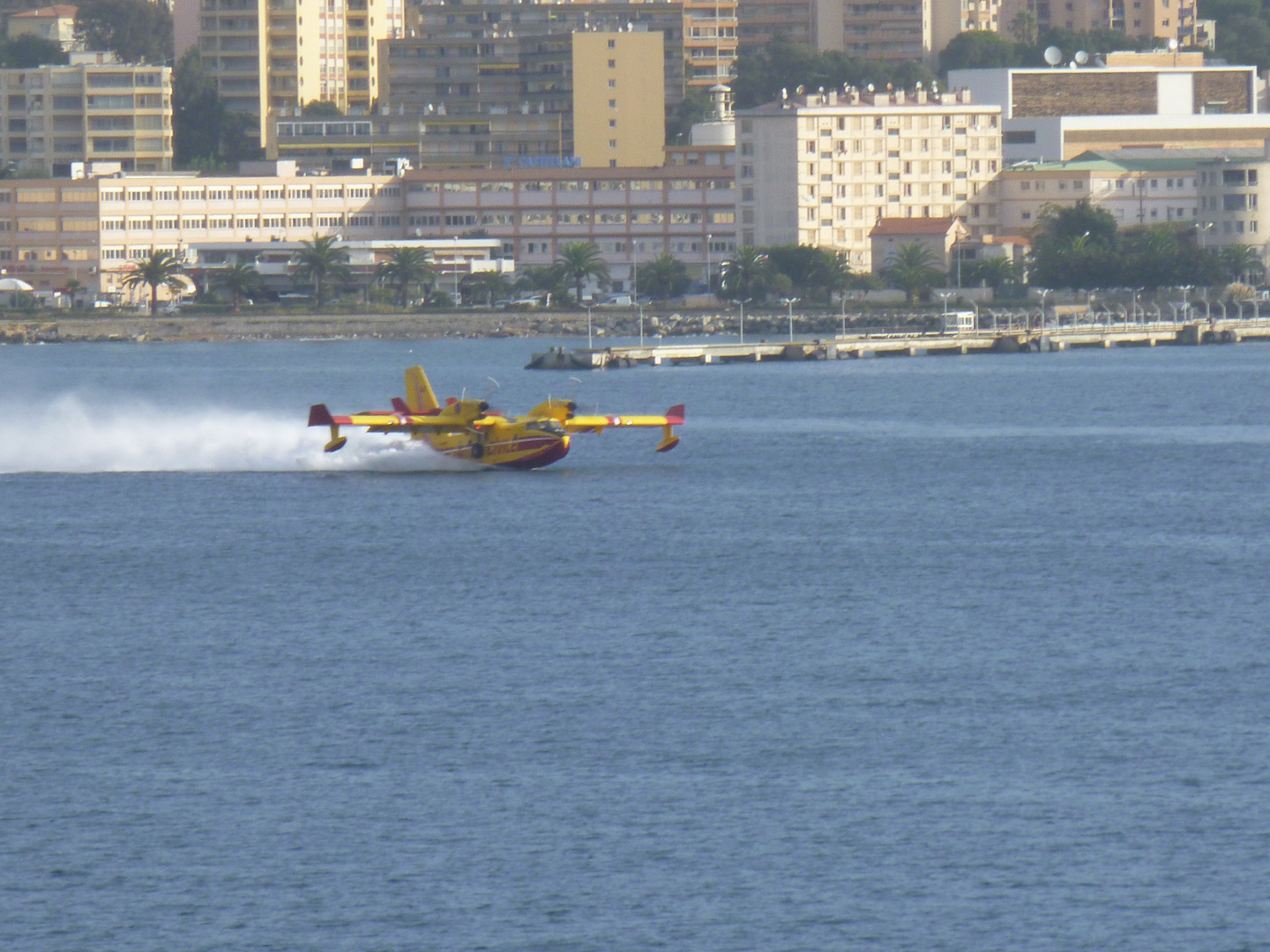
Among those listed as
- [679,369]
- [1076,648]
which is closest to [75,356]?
[679,369]

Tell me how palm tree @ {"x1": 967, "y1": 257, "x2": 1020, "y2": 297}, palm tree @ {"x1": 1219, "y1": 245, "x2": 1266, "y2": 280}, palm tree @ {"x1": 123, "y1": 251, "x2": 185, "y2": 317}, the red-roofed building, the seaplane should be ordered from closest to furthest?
the seaplane → palm tree @ {"x1": 1219, "y1": 245, "x2": 1266, "y2": 280} → palm tree @ {"x1": 967, "y1": 257, "x2": 1020, "y2": 297} → palm tree @ {"x1": 123, "y1": 251, "x2": 185, "y2": 317} → the red-roofed building

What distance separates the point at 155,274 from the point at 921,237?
61.2 meters

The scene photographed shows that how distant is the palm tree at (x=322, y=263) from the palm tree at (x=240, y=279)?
3.61 meters

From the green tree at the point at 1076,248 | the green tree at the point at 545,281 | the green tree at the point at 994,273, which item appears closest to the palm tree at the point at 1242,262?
the green tree at the point at 1076,248

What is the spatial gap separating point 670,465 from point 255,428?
15.1 metres

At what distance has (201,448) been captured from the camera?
77812 millimetres

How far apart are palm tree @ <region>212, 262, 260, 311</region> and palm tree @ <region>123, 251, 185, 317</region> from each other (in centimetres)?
400

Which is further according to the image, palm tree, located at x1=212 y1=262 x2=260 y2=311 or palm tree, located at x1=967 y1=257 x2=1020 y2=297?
palm tree, located at x1=212 y1=262 x2=260 y2=311

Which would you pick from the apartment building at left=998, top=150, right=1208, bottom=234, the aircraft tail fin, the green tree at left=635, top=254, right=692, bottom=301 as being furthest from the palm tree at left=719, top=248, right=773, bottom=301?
the aircraft tail fin

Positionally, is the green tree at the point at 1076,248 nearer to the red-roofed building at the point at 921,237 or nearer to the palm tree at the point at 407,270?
the red-roofed building at the point at 921,237

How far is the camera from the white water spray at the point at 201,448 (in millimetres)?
73500

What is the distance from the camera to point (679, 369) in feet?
425

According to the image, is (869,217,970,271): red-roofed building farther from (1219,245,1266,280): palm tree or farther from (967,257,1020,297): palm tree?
(1219,245,1266,280): palm tree

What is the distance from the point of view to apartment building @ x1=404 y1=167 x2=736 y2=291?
189750 millimetres
